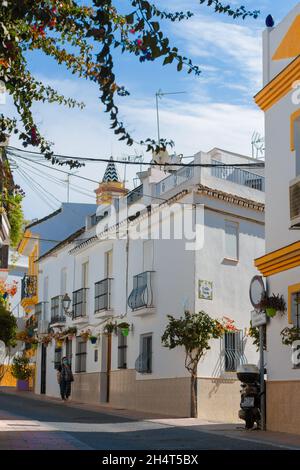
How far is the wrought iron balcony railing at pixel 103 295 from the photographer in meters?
29.1

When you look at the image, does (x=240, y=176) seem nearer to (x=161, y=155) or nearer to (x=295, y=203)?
(x=295, y=203)

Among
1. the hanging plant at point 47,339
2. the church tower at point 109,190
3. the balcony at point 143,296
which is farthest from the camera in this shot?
the church tower at point 109,190

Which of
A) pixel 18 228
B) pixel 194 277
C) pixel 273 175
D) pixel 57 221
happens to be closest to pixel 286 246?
pixel 273 175

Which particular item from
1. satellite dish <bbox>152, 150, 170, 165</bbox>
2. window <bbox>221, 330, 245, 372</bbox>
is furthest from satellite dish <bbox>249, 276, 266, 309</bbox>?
window <bbox>221, 330, 245, 372</bbox>

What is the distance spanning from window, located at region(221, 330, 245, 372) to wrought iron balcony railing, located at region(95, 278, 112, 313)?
20.8ft

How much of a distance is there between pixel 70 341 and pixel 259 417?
18049 mm

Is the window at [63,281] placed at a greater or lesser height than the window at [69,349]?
greater

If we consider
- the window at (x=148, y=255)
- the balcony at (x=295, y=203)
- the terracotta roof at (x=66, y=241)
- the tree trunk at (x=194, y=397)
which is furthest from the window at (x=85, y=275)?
Answer: the balcony at (x=295, y=203)

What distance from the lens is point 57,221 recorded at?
42.1 meters

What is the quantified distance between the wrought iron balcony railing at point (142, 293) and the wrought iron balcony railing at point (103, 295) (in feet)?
9.93

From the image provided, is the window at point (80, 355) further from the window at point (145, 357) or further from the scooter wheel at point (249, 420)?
the scooter wheel at point (249, 420)

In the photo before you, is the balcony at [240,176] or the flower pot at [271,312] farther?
the balcony at [240,176]

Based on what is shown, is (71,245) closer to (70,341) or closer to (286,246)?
(70,341)

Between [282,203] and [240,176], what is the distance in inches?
392
